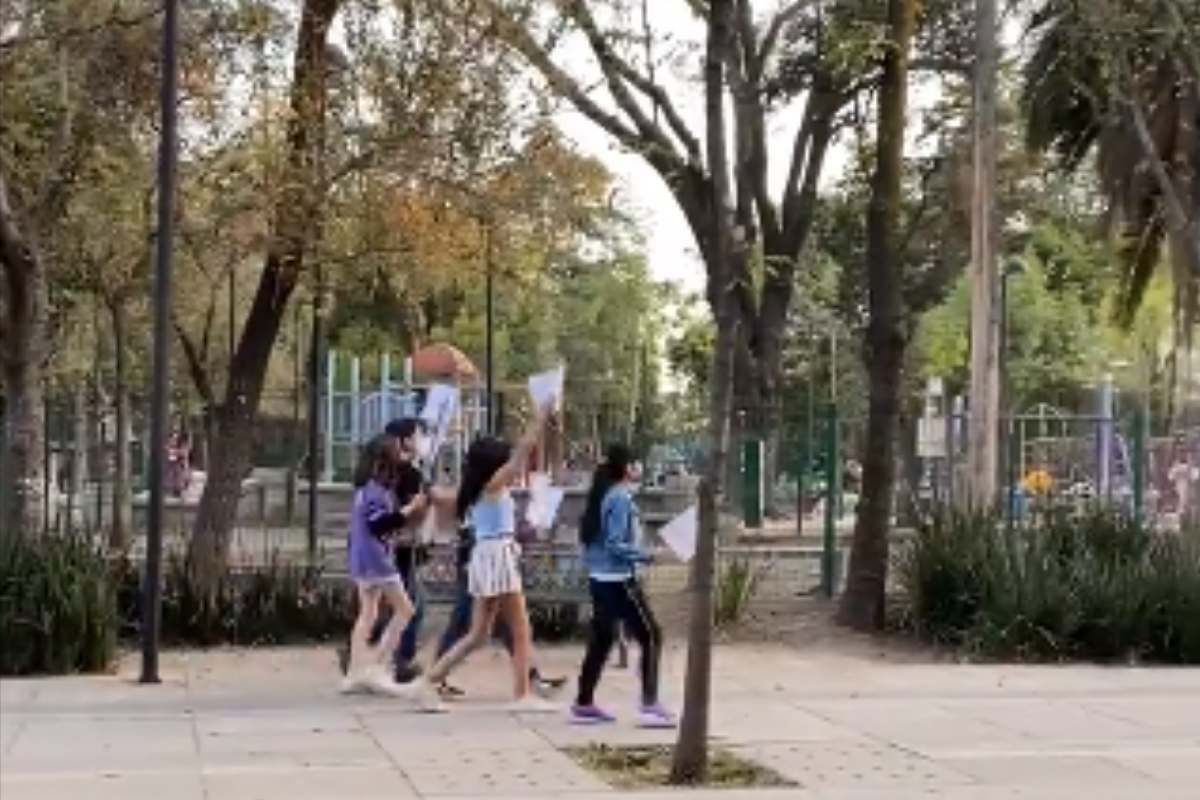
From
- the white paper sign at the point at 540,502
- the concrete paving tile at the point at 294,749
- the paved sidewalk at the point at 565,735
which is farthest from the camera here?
the white paper sign at the point at 540,502

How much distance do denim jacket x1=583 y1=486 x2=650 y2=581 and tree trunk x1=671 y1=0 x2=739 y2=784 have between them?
153cm

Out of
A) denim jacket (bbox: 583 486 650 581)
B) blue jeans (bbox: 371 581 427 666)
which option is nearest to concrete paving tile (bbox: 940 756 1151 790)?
denim jacket (bbox: 583 486 650 581)

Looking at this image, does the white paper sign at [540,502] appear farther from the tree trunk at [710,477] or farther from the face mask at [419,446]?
the tree trunk at [710,477]

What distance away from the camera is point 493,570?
522 inches

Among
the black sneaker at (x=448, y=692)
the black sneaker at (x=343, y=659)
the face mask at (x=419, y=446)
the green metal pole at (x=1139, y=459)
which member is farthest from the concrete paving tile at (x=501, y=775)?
the green metal pole at (x=1139, y=459)

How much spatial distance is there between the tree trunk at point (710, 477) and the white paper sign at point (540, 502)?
5329 millimetres

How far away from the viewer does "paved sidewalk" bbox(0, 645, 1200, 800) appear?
413 inches

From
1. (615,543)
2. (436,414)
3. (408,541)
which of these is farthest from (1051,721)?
(436,414)

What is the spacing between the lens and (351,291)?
914 inches

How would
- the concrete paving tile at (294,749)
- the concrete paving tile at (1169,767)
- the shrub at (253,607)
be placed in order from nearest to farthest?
1. the concrete paving tile at (1169,767)
2. the concrete paving tile at (294,749)
3. the shrub at (253,607)

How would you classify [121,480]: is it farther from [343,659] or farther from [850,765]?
[850,765]

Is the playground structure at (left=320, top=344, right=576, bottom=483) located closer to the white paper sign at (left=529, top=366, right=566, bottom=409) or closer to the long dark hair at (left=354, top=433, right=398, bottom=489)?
the long dark hair at (left=354, top=433, right=398, bottom=489)

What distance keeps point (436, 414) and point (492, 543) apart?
4809 millimetres

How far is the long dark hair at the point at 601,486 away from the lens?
12.9 m
